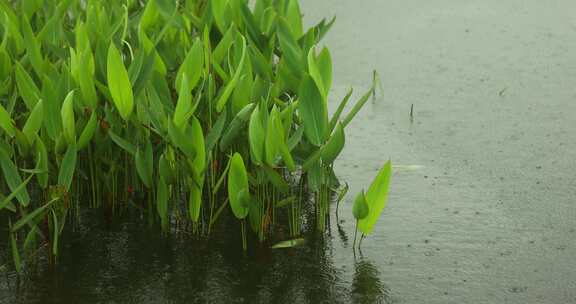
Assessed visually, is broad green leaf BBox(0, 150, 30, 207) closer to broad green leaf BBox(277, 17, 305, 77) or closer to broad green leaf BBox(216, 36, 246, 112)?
broad green leaf BBox(216, 36, 246, 112)

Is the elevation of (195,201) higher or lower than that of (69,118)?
lower

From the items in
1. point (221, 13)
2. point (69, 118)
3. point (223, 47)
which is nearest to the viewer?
point (69, 118)

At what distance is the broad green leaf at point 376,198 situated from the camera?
1986 millimetres

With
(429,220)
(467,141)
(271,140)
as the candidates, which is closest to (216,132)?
(271,140)

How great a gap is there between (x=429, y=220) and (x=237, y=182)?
1.79ft

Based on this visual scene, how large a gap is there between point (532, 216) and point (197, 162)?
88 centimetres

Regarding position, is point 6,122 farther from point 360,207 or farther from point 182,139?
point 360,207

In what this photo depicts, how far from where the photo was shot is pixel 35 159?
206cm

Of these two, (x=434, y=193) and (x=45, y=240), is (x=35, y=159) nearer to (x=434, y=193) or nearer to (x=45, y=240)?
(x=45, y=240)

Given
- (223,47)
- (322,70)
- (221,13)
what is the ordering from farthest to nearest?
(221,13) < (223,47) < (322,70)

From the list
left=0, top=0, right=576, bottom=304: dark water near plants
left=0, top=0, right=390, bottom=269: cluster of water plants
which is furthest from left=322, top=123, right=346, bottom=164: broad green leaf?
left=0, top=0, right=576, bottom=304: dark water near plants

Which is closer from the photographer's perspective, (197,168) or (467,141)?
(197,168)

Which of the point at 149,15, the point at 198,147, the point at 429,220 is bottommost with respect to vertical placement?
the point at 429,220

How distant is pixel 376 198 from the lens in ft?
6.60
